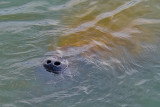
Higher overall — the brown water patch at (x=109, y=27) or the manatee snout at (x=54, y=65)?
the brown water patch at (x=109, y=27)

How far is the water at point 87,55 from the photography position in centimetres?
400

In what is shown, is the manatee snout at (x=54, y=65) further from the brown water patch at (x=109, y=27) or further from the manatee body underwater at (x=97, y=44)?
the brown water patch at (x=109, y=27)

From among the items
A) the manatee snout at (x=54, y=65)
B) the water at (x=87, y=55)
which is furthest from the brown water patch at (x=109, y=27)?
the manatee snout at (x=54, y=65)

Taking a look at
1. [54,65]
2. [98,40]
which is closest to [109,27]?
[98,40]

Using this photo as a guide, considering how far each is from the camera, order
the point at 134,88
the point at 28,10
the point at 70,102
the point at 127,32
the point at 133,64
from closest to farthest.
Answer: the point at 70,102 → the point at 134,88 → the point at 133,64 → the point at 127,32 → the point at 28,10

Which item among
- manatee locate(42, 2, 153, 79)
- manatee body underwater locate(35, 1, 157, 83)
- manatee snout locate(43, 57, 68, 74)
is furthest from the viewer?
manatee locate(42, 2, 153, 79)

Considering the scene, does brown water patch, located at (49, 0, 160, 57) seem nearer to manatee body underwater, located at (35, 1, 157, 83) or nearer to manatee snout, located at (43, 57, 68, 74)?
manatee body underwater, located at (35, 1, 157, 83)

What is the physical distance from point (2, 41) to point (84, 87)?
182 cm

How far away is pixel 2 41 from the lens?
533 cm

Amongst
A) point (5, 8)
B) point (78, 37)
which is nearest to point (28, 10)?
point (5, 8)

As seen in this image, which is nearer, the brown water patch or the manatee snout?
the manatee snout

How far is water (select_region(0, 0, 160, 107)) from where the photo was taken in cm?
400

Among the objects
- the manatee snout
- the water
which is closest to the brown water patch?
the water

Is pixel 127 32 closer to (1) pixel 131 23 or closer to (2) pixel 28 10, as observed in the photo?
(1) pixel 131 23
